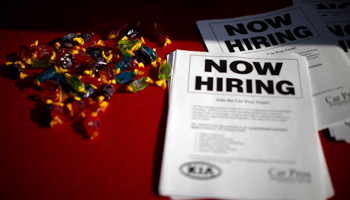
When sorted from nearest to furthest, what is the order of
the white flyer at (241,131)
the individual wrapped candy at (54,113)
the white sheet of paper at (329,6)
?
the white flyer at (241,131), the individual wrapped candy at (54,113), the white sheet of paper at (329,6)

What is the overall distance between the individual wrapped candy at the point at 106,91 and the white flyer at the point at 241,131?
173 mm

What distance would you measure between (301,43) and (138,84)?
21.5 inches

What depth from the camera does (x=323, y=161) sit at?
1.96ft

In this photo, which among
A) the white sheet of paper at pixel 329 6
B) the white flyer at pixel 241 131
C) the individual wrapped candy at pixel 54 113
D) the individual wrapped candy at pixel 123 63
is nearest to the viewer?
the white flyer at pixel 241 131

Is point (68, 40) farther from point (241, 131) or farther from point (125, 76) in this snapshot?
point (241, 131)

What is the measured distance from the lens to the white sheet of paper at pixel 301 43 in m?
0.69

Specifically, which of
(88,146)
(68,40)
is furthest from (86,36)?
(88,146)

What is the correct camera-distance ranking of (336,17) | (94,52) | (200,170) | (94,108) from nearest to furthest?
(200,170), (94,108), (94,52), (336,17)

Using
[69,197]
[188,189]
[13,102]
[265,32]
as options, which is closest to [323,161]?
[188,189]

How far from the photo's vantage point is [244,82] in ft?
2.41

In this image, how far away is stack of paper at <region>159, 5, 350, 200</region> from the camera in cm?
57

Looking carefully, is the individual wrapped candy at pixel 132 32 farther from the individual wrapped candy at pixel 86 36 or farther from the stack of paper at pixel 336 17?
the stack of paper at pixel 336 17

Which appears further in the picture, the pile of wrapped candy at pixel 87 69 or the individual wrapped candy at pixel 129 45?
the individual wrapped candy at pixel 129 45

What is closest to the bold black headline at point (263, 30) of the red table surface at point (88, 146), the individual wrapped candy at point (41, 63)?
the red table surface at point (88, 146)
